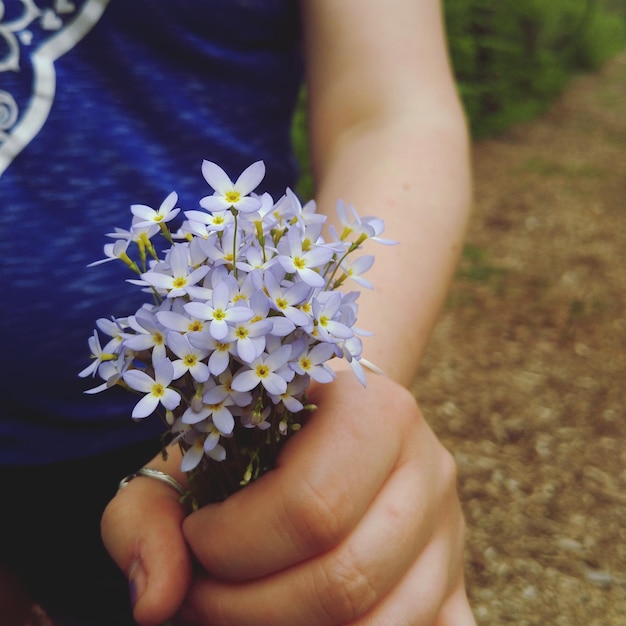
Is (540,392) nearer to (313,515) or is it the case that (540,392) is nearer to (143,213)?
(313,515)

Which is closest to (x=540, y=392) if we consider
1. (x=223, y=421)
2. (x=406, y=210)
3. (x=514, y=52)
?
(x=406, y=210)

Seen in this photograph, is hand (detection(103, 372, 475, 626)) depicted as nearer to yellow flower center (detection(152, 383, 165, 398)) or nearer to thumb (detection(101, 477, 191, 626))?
thumb (detection(101, 477, 191, 626))

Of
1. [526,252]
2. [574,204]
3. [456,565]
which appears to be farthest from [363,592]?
[574,204]

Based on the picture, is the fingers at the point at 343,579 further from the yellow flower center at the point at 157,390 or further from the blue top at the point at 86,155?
the blue top at the point at 86,155

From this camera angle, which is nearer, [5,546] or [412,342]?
[412,342]

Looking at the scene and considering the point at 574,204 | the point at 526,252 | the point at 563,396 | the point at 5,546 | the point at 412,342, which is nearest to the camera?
the point at 412,342

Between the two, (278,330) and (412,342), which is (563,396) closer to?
(412,342)

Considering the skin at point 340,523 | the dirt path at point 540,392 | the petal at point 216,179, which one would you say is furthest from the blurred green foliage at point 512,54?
the petal at point 216,179
